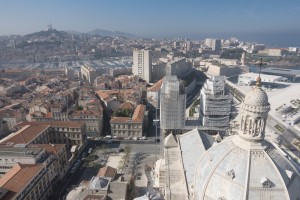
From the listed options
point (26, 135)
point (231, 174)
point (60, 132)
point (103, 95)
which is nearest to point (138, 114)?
point (60, 132)

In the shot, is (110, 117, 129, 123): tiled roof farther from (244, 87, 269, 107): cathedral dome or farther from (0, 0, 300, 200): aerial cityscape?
(244, 87, 269, 107): cathedral dome

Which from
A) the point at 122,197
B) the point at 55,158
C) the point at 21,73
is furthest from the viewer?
the point at 21,73

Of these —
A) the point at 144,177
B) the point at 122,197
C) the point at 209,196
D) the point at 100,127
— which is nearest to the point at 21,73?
the point at 100,127

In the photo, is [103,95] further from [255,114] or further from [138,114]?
[255,114]

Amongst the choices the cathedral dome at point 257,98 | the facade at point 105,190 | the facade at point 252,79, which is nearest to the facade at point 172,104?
the facade at point 105,190

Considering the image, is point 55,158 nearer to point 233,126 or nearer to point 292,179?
point 292,179

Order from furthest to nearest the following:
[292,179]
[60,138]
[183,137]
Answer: [60,138], [183,137], [292,179]

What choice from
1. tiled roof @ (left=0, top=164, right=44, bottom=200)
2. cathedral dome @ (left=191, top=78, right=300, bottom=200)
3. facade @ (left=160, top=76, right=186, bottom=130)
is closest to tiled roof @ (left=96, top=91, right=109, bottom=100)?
facade @ (left=160, top=76, right=186, bottom=130)

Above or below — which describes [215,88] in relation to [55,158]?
above
